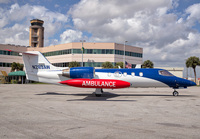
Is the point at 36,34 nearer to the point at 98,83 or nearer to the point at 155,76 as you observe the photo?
the point at 98,83

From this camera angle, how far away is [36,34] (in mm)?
98250

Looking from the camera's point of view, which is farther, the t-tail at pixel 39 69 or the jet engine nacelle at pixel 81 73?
the t-tail at pixel 39 69

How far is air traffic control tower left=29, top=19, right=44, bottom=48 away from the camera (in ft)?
320

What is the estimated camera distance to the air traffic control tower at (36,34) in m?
97.4

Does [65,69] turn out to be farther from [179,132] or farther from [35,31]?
[35,31]

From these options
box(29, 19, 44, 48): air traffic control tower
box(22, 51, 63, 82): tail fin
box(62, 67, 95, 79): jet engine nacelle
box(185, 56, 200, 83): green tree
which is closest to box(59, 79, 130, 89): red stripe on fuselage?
box(62, 67, 95, 79): jet engine nacelle

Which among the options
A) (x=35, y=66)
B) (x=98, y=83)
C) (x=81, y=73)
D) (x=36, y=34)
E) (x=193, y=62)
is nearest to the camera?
(x=98, y=83)

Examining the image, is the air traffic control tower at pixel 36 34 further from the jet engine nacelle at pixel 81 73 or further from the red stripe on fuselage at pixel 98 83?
the red stripe on fuselage at pixel 98 83

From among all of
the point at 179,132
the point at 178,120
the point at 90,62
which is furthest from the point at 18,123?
the point at 90,62

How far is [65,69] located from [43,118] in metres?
10.3

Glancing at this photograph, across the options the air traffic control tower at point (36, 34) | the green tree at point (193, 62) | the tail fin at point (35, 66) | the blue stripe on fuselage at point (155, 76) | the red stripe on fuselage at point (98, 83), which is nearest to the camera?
the red stripe on fuselage at point (98, 83)

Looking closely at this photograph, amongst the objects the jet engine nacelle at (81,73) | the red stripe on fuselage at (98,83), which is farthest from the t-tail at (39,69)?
the red stripe on fuselage at (98,83)

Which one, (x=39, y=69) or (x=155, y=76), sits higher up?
(x=39, y=69)

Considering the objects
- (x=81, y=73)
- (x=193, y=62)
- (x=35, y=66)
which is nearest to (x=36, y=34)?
(x=193, y=62)
